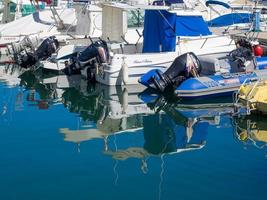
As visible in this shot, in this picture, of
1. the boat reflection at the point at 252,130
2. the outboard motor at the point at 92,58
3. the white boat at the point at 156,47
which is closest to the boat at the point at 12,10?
the outboard motor at the point at 92,58

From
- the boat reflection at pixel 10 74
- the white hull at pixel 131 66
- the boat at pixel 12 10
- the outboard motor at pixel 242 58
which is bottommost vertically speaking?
the boat reflection at pixel 10 74

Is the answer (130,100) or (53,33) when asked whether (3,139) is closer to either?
(130,100)

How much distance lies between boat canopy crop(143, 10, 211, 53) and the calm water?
2.08m

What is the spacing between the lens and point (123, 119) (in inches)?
494

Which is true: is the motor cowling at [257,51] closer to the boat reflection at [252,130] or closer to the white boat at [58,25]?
the boat reflection at [252,130]

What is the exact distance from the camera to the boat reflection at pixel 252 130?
10297 millimetres

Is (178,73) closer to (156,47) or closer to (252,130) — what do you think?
(156,47)

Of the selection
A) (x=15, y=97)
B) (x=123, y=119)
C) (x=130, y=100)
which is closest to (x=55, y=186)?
(x=123, y=119)

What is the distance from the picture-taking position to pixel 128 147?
33.7 ft

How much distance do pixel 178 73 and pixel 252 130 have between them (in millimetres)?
4013

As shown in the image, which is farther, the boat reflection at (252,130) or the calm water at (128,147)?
the boat reflection at (252,130)

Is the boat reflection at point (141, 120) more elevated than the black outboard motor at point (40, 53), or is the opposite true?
the black outboard motor at point (40, 53)

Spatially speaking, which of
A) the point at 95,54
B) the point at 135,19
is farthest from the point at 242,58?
the point at 135,19

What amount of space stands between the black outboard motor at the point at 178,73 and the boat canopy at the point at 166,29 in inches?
84.8
